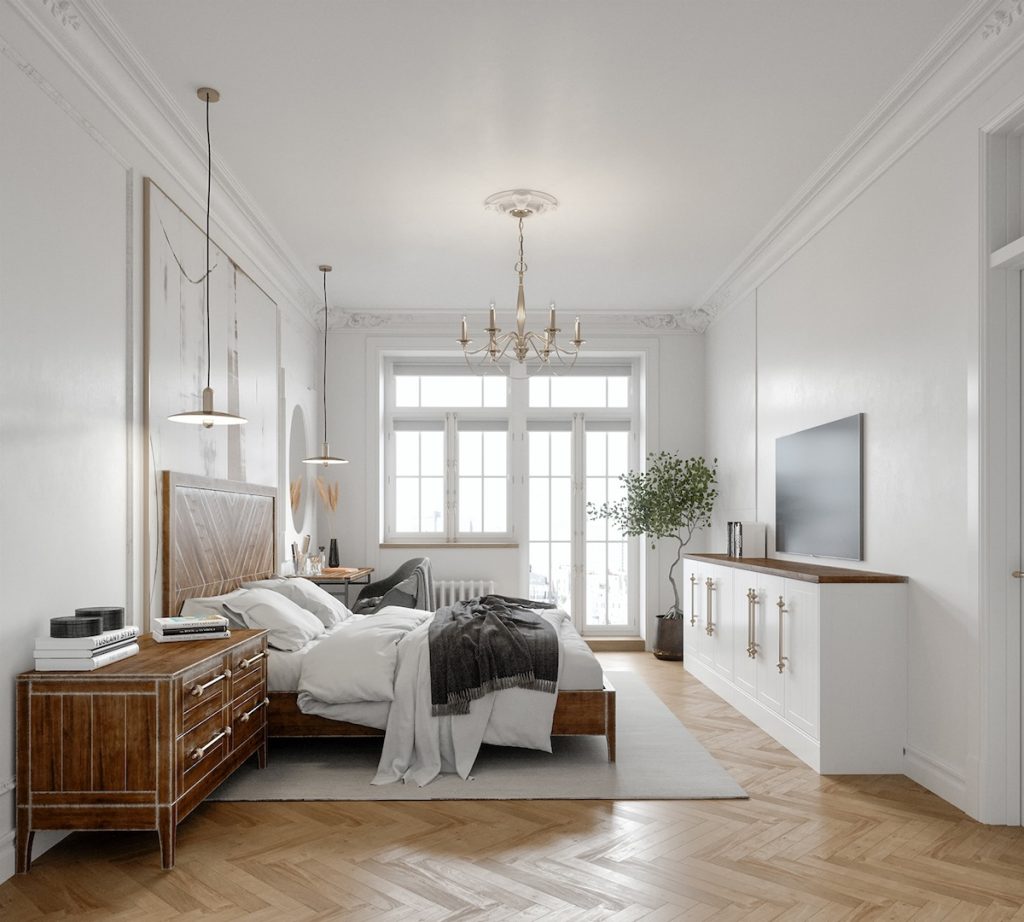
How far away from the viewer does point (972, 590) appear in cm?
357

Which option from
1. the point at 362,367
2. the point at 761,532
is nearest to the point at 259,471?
the point at 362,367

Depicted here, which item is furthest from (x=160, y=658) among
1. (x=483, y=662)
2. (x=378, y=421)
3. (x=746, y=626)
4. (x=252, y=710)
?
(x=378, y=421)

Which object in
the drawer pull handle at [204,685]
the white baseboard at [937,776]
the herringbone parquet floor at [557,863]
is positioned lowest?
the herringbone parquet floor at [557,863]

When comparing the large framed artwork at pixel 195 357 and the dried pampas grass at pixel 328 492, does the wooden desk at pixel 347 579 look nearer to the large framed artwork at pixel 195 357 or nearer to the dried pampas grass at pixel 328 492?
the dried pampas grass at pixel 328 492

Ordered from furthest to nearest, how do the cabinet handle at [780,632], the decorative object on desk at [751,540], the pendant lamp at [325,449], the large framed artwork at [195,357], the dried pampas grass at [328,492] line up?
1. the dried pampas grass at [328,492]
2. the pendant lamp at [325,449]
3. the decorative object on desk at [751,540]
4. the cabinet handle at [780,632]
5. the large framed artwork at [195,357]

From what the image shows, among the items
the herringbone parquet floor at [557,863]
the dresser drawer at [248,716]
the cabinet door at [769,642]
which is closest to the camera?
the herringbone parquet floor at [557,863]

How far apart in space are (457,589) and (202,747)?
4.87 metres

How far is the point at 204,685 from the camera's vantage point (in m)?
3.33

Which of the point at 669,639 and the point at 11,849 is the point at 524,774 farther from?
the point at 669,639

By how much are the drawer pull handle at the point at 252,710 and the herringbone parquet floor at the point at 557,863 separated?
349mm

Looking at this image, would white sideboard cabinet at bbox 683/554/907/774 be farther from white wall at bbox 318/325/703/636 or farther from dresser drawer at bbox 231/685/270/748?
white wall at bbox 318/325/703/636

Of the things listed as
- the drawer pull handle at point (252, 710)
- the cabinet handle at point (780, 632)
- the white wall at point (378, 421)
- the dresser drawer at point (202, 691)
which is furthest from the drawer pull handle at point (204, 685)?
the white wall at point (378, 421)

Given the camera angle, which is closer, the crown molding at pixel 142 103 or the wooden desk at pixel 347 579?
the crown molding at pixel 142 103

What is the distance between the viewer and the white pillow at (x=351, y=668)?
4277 millimetres
